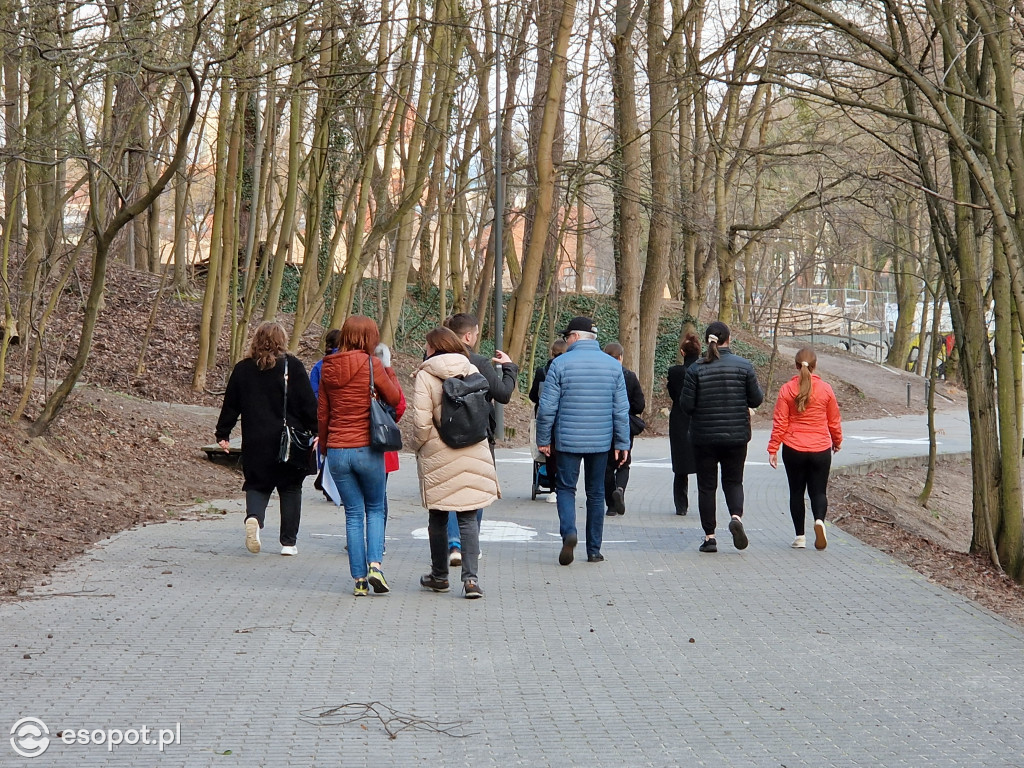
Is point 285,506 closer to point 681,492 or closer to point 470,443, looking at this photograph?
point 470,443

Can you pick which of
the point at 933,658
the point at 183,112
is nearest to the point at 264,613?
the point at 933,658

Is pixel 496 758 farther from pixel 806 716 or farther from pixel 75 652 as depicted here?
pixel 75 652

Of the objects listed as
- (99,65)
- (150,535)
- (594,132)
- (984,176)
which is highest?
(594,132)

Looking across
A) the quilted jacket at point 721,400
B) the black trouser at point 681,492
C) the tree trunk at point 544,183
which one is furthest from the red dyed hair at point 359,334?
the tree trunk at point 544,183

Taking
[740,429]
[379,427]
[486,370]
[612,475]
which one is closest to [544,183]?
[612,475]

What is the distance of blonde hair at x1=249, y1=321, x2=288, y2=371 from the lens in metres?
8.61

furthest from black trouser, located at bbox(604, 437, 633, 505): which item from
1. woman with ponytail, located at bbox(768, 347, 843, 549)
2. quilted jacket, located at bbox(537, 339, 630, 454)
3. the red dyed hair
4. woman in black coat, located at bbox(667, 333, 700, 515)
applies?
the red dyed hair

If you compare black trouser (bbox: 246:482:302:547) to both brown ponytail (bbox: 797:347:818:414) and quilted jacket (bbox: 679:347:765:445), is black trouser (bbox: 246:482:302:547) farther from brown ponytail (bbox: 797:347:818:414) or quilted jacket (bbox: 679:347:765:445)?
brown ponytail (bbox: 797:347:818:414)

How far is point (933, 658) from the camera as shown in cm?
619

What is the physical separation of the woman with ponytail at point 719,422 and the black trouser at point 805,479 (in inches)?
21.5

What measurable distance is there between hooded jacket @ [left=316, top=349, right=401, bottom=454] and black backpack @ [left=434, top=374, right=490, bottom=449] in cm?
40

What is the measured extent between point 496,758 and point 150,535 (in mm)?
6052

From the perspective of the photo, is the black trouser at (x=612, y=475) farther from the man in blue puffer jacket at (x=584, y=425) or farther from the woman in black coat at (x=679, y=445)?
the woman in black coat at (x=679, y=445)

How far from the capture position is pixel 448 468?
7.55 m
